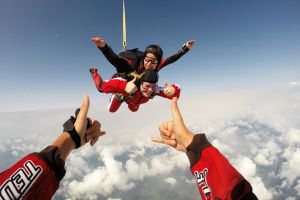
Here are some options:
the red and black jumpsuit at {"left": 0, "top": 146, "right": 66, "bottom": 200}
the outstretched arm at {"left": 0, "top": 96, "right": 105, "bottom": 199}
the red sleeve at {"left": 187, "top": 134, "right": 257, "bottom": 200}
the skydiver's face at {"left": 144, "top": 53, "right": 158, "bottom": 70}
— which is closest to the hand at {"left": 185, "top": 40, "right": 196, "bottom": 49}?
the skydiver's face at {"left": 144, "top": 53, "right": 158, "bottom": 70}

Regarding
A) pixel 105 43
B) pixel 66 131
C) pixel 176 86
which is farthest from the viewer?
pixel 176 86

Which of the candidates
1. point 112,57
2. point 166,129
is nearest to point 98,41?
point 112,57

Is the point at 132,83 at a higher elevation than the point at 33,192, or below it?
higher

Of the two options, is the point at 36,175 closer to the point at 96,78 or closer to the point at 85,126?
the point at 85,126

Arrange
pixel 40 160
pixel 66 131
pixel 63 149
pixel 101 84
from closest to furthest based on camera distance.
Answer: pixel 40 160
pixel 63 149
pixel 66 131
pixel 101 84

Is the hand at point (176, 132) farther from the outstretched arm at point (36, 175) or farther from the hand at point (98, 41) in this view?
the hand at point (98, 41)

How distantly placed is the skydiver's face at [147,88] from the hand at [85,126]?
242 cm

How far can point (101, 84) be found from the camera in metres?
4.23

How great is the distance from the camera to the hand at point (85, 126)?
153 cm

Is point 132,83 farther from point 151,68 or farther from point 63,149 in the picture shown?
point 63,149

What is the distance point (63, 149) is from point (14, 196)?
40cm

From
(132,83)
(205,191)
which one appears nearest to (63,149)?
(205,191)

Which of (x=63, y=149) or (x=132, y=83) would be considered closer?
(x=63, y=149)

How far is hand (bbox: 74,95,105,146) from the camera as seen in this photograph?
1.53 meters
